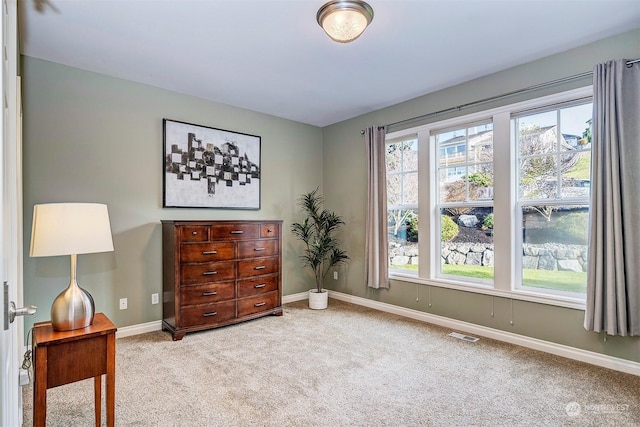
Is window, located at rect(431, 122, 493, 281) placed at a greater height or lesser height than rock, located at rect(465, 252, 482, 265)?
greater

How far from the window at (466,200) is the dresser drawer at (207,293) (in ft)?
7.63

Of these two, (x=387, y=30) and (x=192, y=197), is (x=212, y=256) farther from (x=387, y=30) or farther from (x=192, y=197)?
(x=387, y=30)

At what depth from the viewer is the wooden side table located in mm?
1676

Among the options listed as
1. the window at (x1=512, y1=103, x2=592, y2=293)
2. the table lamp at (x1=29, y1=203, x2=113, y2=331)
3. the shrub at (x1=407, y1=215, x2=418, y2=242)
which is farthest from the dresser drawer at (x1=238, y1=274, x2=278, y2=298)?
the window at (x1=512, y1=103, x2=592, y2=293)

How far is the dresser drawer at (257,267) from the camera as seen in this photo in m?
3.79

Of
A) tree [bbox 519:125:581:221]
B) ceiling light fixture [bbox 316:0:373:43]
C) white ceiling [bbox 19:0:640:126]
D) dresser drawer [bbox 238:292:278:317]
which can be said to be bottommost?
dresser drawer [bbox 238:292:278:317]

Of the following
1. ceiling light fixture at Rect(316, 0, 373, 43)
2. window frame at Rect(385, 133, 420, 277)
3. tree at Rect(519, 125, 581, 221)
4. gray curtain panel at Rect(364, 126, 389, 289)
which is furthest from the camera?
Result: gray curtain panel at Rect(364, 126, 389, 289)

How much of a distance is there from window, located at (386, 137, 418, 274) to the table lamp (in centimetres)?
323

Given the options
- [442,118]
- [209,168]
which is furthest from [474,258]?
[209,168]

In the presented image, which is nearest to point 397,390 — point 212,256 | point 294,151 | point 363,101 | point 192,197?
point 212,256

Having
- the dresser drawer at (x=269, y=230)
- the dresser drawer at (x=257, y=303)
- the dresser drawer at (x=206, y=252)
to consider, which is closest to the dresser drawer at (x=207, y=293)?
the dresser drawer at (x=257, y=303)

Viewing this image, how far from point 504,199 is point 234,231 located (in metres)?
2.70

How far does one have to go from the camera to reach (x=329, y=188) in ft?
16.9

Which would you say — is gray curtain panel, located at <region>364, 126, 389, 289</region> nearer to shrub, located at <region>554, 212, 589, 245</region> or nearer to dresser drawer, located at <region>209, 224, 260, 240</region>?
dresser drawer, located at <region>209, 224, 260, 240</region>
